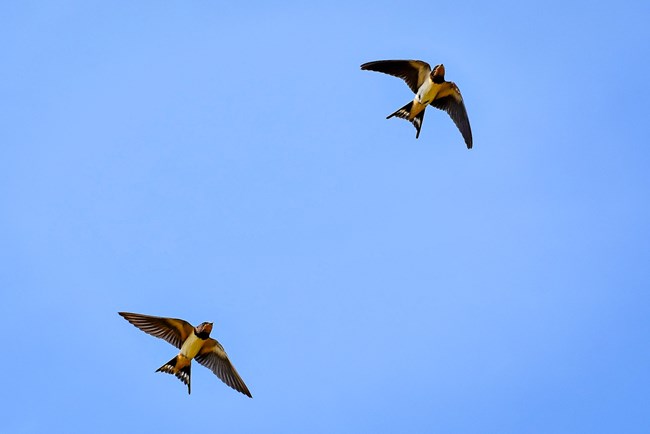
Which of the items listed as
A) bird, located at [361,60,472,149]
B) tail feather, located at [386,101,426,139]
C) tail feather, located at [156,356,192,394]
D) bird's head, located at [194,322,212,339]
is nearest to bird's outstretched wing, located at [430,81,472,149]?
bird, located at [361,60,472,149]

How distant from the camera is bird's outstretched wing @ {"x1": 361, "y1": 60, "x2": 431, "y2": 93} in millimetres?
17656

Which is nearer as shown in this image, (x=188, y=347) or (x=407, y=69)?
(x=188, y=347)

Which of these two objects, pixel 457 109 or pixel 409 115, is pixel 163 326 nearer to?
pixel 409 115

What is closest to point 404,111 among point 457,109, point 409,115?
point 409,115

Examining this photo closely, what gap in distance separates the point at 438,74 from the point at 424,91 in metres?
0.40

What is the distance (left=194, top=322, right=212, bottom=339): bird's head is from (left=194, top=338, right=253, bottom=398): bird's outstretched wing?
0.37m

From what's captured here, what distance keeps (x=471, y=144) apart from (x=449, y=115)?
2.18ft

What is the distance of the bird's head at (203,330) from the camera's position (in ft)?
53.3

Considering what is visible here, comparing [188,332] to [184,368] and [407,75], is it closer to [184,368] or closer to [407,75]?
[184,368]

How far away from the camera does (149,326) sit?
16.5 m

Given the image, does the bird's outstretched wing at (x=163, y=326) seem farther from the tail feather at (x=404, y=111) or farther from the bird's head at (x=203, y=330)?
the tail feather at (x=404, y=111)

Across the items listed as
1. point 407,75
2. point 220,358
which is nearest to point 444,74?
point 407,75

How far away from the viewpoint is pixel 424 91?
58.5 ft

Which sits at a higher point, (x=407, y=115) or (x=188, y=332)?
(x=407, y=115)
